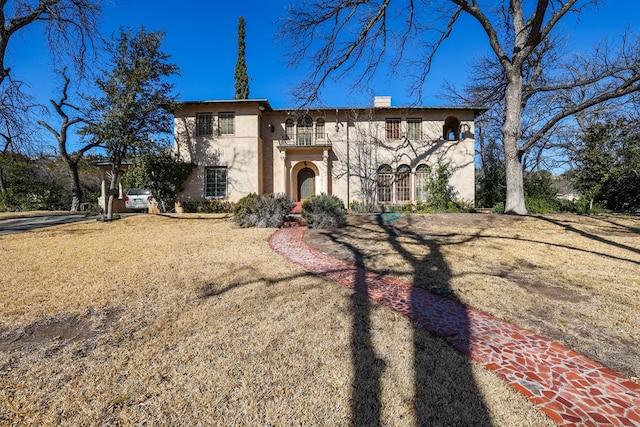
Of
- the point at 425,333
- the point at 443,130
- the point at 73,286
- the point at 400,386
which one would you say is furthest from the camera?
the point at 443,130

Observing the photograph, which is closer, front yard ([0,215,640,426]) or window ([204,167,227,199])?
front yard ([0,215,640,426])

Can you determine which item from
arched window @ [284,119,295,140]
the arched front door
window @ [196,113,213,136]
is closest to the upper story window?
the arched front door

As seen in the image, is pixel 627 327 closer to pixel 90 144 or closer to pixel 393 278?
pixel 393 278

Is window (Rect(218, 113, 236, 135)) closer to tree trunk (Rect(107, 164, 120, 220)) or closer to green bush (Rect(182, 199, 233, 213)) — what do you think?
green bush (Rect(182, 199, 233, 213))

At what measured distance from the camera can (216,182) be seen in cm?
1723

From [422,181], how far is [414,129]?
3122mm

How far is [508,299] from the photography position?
410 centimetres

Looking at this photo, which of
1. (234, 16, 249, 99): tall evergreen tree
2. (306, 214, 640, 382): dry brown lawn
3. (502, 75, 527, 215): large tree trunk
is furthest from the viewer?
(234, 16, 249, 99): tall evergreen tree

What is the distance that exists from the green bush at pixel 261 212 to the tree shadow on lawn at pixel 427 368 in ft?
20.6

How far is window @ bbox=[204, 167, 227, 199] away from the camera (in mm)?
17172

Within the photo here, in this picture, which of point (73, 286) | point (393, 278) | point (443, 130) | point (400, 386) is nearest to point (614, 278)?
point (393, 278)

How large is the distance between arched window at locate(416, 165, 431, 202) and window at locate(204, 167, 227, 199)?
37.1ft

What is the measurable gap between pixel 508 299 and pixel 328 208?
6.77m

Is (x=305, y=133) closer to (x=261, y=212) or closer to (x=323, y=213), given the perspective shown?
(x=261, y=212)
